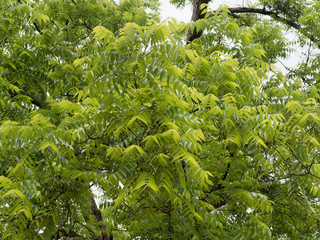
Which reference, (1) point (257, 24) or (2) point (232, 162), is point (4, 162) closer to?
(2) point (232, 162)

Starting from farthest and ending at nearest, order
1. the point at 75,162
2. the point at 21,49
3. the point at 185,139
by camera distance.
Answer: the point at 21,49
the point at 75,162
the point at 185,139

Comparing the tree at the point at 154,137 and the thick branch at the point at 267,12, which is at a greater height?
the thick branch at the point at 267,12

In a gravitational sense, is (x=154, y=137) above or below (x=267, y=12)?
below

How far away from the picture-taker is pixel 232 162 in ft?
15.1

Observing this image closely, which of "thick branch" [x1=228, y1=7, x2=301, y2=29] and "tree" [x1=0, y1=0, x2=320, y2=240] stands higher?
"thick branch" [x1=228, y1=7, x2=301, y2=29]

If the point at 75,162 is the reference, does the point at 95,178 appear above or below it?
below

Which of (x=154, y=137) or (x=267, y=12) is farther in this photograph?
(x=267, y=12)

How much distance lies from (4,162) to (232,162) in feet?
10.0

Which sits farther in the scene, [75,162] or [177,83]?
[75,162]

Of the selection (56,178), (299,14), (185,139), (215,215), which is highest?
(299,14)

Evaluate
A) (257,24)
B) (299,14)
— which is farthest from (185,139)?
(299,14)

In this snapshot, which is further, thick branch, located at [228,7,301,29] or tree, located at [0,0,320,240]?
thick branch, located at [228,7,301,29]

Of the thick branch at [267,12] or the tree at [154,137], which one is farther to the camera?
the thick branch at [267,12]

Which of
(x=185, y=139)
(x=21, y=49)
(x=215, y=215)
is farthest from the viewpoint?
(x=21, y=49)
